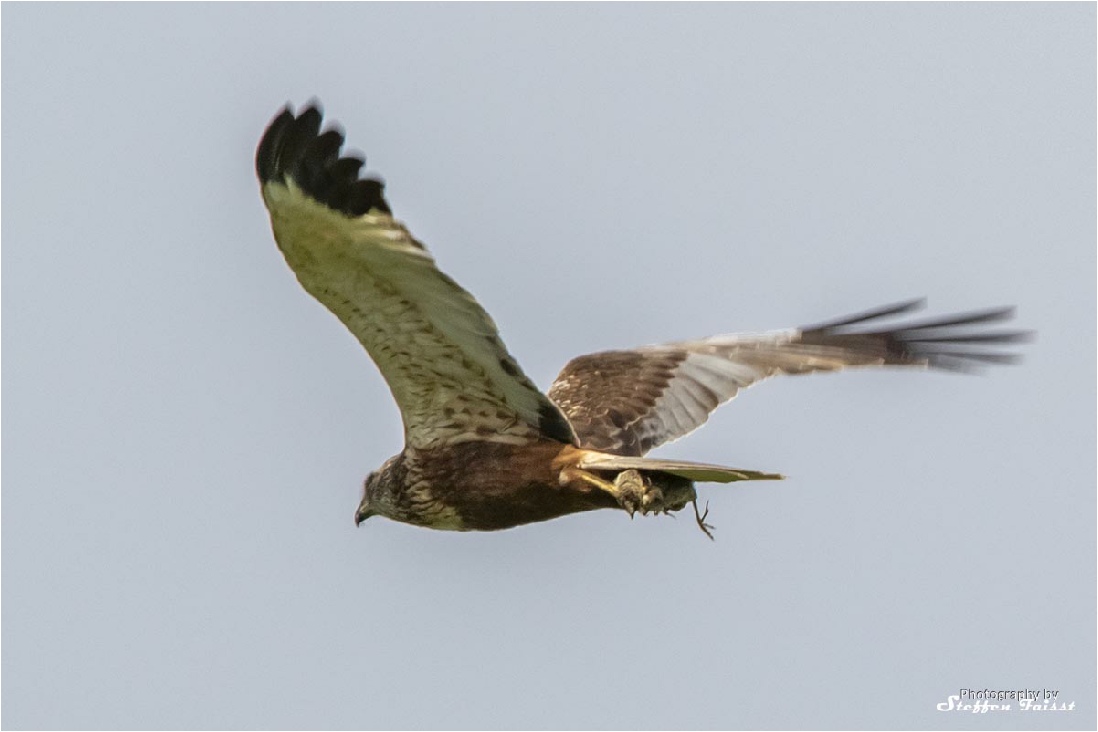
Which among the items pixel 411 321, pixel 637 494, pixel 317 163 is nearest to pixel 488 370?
A: pixel 411 321

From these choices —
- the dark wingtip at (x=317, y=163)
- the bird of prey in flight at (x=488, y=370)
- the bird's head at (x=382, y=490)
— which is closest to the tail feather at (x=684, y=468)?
the bird of prey in flight at (x=488, y=370)

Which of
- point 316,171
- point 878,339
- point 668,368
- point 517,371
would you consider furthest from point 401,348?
point 878,339

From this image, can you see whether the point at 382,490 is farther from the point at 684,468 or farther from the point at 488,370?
the point at 684,468

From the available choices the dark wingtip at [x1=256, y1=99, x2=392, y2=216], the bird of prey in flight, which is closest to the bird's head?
the bird of prey in flight

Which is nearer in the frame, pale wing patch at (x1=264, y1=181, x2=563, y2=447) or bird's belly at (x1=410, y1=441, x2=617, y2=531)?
pale wing patch at (x1=264, y1=181, x2=563, y2=447)

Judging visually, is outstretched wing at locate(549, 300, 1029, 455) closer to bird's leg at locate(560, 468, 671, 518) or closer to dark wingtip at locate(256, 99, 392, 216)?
bird's leg at locate(560, 468, 671, 518)

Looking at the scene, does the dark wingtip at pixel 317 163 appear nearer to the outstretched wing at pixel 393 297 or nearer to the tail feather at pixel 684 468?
the outstretched wing at pixel 393 297
